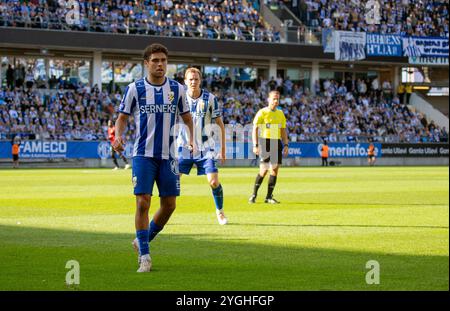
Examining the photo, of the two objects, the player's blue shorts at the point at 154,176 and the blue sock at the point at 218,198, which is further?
the blue sock at the point at 218,198

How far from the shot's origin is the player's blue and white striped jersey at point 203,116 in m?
16.4

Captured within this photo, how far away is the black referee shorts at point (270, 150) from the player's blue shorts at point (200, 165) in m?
4.63

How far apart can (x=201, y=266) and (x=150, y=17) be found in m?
48.0

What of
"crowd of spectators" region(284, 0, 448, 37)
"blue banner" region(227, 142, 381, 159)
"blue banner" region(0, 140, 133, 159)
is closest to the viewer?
"blue banner" region(0, 140, 133, 159)

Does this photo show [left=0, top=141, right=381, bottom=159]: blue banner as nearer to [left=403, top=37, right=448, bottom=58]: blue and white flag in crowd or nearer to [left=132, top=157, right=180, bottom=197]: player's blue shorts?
[left=403, top=37, right=448, bottom=58]: blue and white flag in crowd

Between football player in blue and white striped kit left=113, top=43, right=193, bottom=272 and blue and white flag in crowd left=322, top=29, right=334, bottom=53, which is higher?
blue and white flag in crowd left=322, top=29, right=334, bottom=53

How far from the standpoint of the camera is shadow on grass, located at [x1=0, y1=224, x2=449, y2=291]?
31.1 feet

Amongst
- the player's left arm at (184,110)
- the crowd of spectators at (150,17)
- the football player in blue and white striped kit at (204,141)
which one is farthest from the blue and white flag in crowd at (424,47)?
the player's left arm at (184,110)

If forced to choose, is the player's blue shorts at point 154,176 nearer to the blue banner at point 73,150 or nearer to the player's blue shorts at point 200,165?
the player's blue shorts at point 200,165

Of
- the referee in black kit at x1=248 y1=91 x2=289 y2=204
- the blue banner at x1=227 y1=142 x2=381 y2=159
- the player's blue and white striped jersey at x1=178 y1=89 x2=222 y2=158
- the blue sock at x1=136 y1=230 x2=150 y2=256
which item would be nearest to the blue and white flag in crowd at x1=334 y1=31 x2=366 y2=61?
the blue banner at x1=227 y1=142 x2=381 y2=159

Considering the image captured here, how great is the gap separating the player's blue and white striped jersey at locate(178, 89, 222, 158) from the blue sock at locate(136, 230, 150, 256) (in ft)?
18.3

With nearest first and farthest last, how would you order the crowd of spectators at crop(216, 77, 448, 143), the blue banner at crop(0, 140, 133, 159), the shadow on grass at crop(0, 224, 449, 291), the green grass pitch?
the shadow on grass at crop(0, 224, 449, 291) < the green grass pitch < the blue banner at crop(0, 140, 133, 159) < the crowd of spectators at crop(216, 77, 448, 143)
